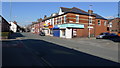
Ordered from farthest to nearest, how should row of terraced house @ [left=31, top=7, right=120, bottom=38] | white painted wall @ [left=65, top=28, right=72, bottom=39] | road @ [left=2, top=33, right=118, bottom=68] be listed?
row of terraced house @ [left=31, top=7, right=120, bottom=38], white painted wall @ [left=65, top=28, right=72, bottom=39], road @ [left=2, top=33, right=118, bottom=68]

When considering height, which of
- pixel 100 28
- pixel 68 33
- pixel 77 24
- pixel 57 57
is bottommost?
pixel 57 57

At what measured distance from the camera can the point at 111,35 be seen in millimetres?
32500

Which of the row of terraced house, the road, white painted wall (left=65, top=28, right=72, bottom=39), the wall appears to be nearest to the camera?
the road

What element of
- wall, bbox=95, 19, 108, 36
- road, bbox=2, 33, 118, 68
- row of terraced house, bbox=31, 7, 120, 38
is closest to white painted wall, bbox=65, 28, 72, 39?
row of terraced house, bbox=31, 7, 120, 38

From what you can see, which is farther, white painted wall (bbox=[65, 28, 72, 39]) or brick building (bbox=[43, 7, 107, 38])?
brick building (bbox=[43, 7, 107, 38])

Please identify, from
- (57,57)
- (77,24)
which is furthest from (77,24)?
(57,57)

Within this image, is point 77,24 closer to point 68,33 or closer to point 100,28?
point 68,33

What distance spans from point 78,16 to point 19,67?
3122 cm

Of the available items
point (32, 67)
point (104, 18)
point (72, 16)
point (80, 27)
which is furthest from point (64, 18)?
point (32, 67)

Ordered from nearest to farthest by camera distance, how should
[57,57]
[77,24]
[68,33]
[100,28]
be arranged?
[57,57], [68,33], [77,24], [100,28]

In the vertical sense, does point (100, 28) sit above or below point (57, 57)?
above

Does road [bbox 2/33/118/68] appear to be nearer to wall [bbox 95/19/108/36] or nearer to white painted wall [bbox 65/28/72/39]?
white painted wall [bbox 65/28/72/39]

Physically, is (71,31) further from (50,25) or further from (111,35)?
(50,25)

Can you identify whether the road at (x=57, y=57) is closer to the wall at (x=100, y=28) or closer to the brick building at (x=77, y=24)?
the brick building at (x=77, y=24)
